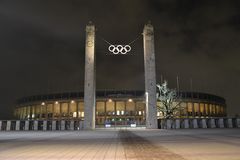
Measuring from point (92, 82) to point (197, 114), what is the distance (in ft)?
251

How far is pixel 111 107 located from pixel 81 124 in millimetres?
55521

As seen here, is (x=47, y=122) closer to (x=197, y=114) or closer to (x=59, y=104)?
(x=59, y=104)

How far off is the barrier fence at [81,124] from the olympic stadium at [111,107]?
4523 cm

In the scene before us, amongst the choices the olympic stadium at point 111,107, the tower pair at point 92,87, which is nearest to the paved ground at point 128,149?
the tower pair at point 92,87

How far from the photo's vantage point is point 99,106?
4269 inches

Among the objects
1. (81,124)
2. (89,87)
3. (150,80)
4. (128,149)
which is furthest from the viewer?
(81,124)

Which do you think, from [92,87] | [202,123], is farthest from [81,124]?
[202,123]

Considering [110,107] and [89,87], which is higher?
[89,87]

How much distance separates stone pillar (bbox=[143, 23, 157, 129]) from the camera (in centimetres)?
5103

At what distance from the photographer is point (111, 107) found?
10812cm

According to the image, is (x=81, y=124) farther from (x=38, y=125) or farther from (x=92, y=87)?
(x=38, y=125)

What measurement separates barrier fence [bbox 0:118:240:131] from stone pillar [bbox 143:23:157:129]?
2973 millimetres

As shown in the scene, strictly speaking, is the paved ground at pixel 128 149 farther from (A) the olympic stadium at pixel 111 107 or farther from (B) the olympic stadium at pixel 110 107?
(A) the olympic stadium at pixel 111 107

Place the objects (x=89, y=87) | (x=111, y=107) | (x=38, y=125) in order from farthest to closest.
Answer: (x=111, y=107), (x=38, y=125), (x=89, y=87)
